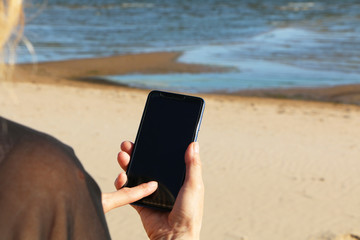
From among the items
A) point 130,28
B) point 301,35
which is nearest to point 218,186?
point 301,35

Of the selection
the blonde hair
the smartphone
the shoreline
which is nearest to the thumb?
Answer: the smartphone

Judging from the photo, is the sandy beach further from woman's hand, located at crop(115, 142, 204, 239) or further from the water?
woman's hand, located at crop(115, 142, 204, 239)

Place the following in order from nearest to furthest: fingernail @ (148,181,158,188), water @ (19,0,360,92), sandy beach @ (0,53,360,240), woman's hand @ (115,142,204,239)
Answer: woman's hand @ (115,142,204,239) < fingernail @ (148,181,158,188) < sandy beach @ (0,53,360,240) < water @ (19,0,360,92)

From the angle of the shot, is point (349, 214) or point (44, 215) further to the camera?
point (349, 214)

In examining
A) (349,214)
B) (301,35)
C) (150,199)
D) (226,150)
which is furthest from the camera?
(301,35)

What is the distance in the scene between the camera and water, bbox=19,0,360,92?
14.0 m

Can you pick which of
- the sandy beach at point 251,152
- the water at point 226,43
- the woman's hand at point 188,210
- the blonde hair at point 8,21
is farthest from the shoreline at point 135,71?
the blonde hair at point 8,21

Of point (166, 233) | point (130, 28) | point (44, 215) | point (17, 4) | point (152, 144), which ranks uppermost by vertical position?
point (17, 4)

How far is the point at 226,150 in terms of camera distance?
730cm

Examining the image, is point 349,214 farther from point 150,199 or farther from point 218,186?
point 150,199

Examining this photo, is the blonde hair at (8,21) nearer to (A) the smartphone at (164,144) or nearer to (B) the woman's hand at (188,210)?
(B) the woman's hand at (188,210)

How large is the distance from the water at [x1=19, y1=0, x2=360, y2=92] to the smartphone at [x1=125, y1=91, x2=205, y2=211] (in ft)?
32.6

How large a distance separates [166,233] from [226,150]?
564 centimetres

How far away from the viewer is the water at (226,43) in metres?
14.0
